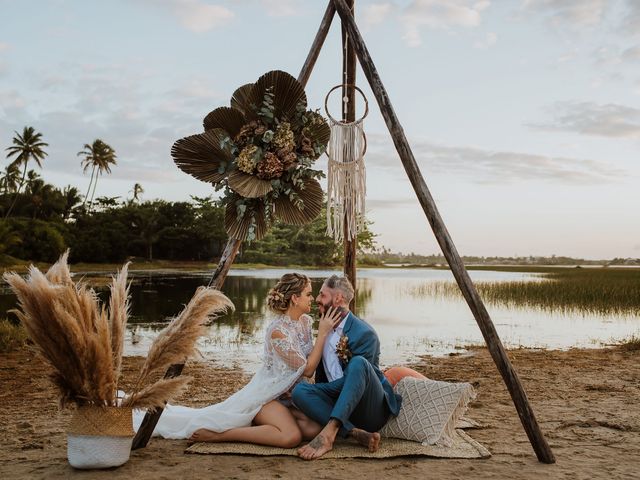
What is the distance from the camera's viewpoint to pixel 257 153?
4793 mm

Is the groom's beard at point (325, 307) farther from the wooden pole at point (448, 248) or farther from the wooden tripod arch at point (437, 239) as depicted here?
the wooden pole at point (448, 248)

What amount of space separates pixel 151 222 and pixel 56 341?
4435 centimetres

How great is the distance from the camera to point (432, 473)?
12.7 ft

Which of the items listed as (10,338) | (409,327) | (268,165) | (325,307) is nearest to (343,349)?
(325,307)

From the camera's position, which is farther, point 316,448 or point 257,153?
point 257,153

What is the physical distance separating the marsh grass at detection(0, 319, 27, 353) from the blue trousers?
731 cm

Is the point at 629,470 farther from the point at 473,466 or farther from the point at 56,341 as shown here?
the point at 56,341

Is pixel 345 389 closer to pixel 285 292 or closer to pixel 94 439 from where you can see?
pixel 285 292

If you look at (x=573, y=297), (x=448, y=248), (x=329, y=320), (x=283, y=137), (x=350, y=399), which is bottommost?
(x=350, y=399)

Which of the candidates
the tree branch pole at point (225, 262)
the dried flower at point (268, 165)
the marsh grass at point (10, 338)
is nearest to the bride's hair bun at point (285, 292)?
the tree branch pole at point (225, 262)

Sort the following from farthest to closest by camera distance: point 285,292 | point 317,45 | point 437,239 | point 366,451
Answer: point 317,45
point 437,239
point 285,292
point 366,451

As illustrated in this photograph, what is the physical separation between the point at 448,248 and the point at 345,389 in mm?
1217

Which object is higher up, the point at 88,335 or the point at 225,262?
the point at 225,262

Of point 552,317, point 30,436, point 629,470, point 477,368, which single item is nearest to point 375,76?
point 629,470
